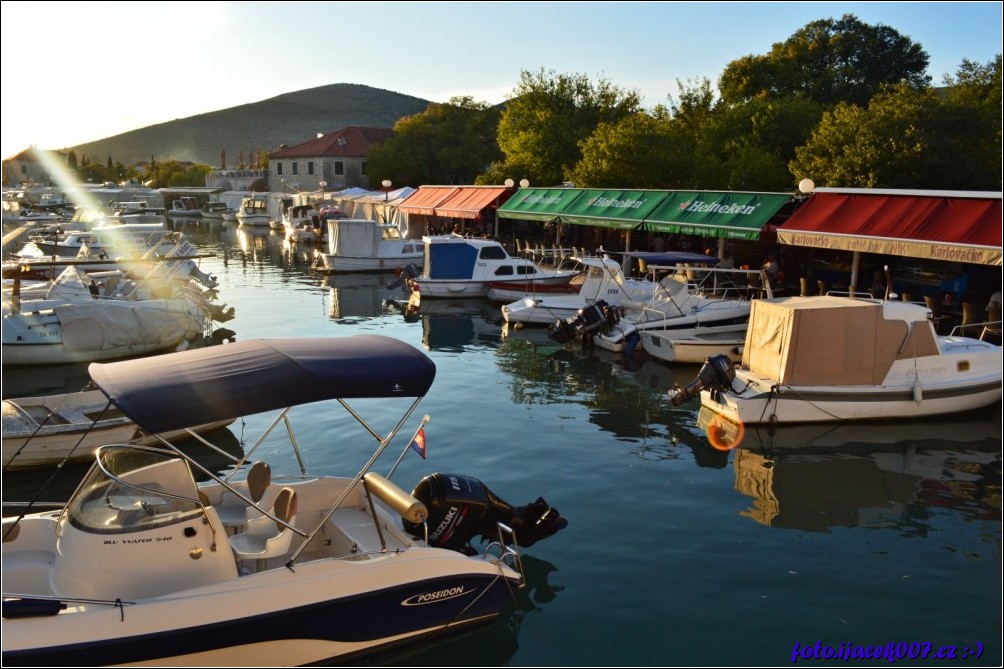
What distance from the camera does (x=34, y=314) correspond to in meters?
21.9

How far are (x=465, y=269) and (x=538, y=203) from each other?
31.0ft

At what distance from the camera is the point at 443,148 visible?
83.4 m

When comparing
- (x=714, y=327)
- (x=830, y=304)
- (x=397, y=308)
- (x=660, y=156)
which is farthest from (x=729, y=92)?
(x=830, y=304)

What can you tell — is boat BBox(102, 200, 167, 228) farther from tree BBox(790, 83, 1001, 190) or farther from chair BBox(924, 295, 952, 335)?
chair BBox(924, 295, 952, 335)

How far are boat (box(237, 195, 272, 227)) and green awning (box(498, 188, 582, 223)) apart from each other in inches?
1648

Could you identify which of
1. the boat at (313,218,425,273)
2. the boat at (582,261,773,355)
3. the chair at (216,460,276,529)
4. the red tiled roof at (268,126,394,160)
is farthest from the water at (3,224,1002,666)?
the red tiled roof at (268,126,394,160)

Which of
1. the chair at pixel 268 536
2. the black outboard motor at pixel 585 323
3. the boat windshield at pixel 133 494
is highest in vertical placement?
the black outboard motor at pixel 585 323

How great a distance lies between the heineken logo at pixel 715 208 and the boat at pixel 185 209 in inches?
3197

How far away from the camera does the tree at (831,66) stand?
6206cm

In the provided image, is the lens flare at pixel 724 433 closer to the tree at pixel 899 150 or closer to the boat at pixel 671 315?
the boat at pixel 671 315

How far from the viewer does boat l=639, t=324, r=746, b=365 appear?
21625 mm

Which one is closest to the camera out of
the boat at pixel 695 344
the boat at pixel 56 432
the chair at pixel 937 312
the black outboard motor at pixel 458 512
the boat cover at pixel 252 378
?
the boat cover at pixel 252 378

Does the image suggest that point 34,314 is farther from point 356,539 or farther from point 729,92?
point 729,92

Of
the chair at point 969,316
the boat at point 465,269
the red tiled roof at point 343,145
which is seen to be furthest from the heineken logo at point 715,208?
the red tiled roof at point 343,145
